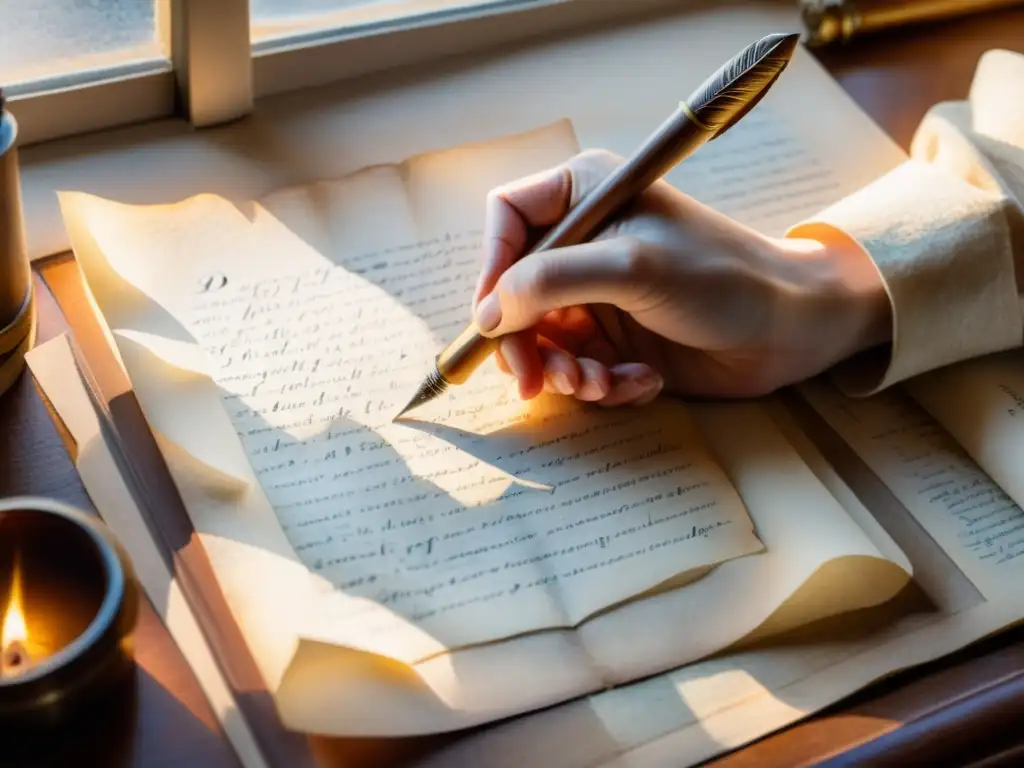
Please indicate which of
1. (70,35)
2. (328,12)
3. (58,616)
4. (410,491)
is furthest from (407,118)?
(58,616)

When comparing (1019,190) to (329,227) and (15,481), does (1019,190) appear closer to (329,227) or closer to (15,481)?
(329,227)

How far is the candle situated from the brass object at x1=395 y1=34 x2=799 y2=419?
0.60 feet

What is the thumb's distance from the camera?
1.70ft

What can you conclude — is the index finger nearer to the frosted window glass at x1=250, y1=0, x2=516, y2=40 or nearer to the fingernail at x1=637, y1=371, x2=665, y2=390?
the fingernail at x1=637, y1=371, x2=665, y2=390

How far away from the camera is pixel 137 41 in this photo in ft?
2.19

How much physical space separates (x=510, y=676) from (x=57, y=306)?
311 millimetres

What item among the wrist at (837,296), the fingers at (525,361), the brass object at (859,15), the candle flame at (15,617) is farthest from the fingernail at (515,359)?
the brass object at (859,15)

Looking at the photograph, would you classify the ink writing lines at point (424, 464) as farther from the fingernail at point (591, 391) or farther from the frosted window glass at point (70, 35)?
the frosted window glass at point (70, 35)

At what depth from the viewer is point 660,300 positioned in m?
0.55

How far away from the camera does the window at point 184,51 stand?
64 centimetres

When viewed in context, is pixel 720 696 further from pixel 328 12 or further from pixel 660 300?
pixel 328 12

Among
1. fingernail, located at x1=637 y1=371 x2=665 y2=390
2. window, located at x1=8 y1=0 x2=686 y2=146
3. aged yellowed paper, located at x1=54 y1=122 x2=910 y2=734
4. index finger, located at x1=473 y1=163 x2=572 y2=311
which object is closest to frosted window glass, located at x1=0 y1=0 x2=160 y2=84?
window, located at x1=8 y1=0 x2=686 y2=146

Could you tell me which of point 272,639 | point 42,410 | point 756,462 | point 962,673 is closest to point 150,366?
point 42,410

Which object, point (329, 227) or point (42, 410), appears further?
point (329, 227)
